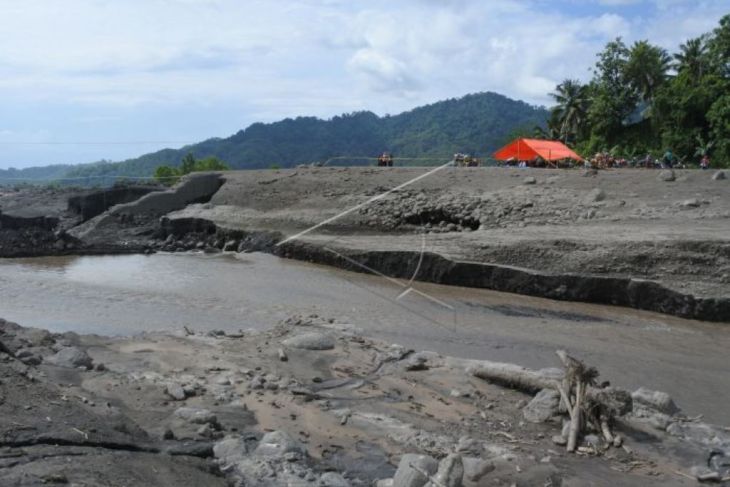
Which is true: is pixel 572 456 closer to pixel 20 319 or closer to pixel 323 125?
pixel 20 319

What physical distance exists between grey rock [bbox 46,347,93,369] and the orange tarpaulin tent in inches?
720

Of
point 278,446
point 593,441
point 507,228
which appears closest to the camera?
point 278,446

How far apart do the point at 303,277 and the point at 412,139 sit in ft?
248

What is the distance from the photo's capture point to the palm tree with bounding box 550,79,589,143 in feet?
145

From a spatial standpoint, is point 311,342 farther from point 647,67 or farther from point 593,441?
point 647,67

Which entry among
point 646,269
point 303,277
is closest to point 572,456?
point 646,269

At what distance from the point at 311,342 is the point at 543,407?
10.3ft

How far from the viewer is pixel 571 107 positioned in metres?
44.8

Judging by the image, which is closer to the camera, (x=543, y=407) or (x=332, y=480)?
(x=332, y=480)

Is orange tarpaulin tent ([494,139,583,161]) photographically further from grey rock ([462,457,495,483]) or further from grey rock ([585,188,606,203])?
grey rock ([462,457,495,483])

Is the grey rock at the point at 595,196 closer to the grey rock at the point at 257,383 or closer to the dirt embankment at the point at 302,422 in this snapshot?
the dirt embankment at the point at 302,422

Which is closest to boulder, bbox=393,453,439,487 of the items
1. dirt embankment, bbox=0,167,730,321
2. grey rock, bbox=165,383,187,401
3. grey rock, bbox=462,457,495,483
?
grey rock, bbox=462,457,495,483

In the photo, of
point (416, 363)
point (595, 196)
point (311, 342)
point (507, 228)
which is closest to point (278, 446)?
point (416, 363)

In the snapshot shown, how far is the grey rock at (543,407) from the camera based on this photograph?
639 centimetres
